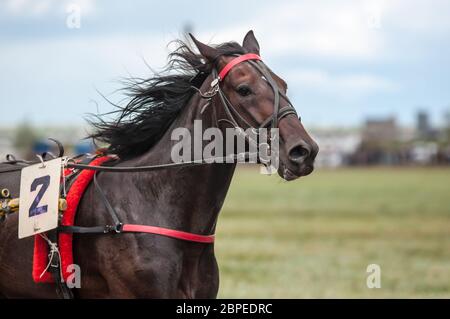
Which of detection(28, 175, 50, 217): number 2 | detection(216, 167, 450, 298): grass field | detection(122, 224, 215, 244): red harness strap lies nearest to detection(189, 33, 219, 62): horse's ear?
detection(216, 167, 450, 298): grass field

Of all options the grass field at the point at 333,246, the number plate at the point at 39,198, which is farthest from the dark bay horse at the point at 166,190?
the grass field at the point at 333,246

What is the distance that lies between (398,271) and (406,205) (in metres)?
15.8

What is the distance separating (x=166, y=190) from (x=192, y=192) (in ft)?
0.59

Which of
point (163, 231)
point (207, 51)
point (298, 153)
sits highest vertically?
point (207, 51)

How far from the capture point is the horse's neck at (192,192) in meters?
5.52

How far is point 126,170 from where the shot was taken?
5703 millimetres

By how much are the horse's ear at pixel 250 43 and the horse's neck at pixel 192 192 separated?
0.50 meters

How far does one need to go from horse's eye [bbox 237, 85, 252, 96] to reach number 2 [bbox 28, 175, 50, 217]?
60.0 inches

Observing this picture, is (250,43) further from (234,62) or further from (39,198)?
(39,198)

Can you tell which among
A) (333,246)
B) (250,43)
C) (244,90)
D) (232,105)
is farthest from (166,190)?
(333,246)

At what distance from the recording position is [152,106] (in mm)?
6012

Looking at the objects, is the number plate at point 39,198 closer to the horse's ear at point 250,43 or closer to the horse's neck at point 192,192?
the horse's neck at point 192,192
